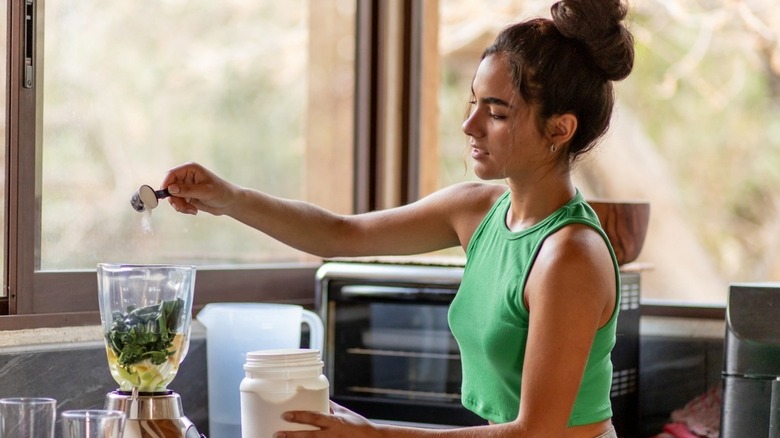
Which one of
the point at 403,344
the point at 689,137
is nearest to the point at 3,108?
the point at 403,344

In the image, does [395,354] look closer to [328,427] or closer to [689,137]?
[328,427]

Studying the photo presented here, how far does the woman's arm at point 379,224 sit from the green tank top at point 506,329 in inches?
5.6

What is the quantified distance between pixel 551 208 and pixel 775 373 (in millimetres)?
469

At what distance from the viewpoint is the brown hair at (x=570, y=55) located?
5.09ft

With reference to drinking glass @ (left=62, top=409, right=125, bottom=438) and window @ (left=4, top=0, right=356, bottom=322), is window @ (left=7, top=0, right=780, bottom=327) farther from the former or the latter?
drinking glass @ (left=62, top=409, right=125, bottom=438)

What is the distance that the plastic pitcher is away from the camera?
6.62 ft

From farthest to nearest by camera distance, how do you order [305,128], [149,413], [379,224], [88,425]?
[305,128], [379,224], [149,413], [88,425]

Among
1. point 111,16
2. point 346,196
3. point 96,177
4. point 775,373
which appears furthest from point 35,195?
point 775,373

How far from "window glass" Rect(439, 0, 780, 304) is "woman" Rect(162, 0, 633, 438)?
1.34 m

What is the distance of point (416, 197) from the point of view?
2828 millimetres

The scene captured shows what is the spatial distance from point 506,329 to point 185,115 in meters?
1.11

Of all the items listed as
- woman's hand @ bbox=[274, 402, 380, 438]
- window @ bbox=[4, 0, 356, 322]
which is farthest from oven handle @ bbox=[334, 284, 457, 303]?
woman's hand @ bbox=[274, 402, 380, 438]

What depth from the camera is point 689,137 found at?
3379 mm

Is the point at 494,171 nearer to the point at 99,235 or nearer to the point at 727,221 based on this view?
the point at 99,235
